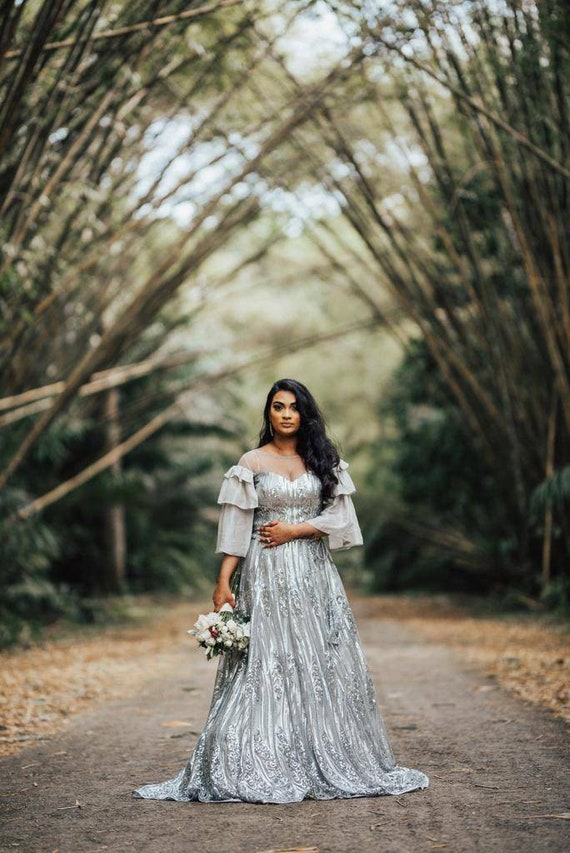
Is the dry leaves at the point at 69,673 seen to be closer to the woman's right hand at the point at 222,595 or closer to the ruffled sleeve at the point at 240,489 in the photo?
the woman's right hand at the point at 222,595

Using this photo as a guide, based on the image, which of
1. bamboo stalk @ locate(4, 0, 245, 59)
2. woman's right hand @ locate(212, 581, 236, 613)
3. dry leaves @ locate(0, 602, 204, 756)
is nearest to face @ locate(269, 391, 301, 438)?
woman's right hand @ locate(212, 581, 236, 613)

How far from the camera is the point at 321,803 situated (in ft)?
9.80

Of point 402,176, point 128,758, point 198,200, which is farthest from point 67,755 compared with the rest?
point 402,176

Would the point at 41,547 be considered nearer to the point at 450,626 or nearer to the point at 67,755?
the point at 450,626

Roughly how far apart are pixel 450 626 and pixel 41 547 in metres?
3.57

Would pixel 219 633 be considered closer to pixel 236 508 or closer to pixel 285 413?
pixel 236 508

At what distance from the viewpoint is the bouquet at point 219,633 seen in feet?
10.3

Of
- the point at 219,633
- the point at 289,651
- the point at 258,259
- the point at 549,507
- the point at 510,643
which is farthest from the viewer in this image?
the point at 258,259

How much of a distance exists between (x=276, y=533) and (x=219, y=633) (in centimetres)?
40

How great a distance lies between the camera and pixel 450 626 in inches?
340

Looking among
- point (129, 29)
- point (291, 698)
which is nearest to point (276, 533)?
point (291, 698)

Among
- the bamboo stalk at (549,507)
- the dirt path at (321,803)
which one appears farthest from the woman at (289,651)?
the bamboo stalk at (549,507)

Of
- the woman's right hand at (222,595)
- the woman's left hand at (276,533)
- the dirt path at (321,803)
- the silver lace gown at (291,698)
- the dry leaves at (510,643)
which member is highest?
the woman's left hand at (276,533)

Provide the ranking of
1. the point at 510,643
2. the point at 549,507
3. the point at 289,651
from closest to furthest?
the point at 289,651
the point at 510,643
the point at 549,507
